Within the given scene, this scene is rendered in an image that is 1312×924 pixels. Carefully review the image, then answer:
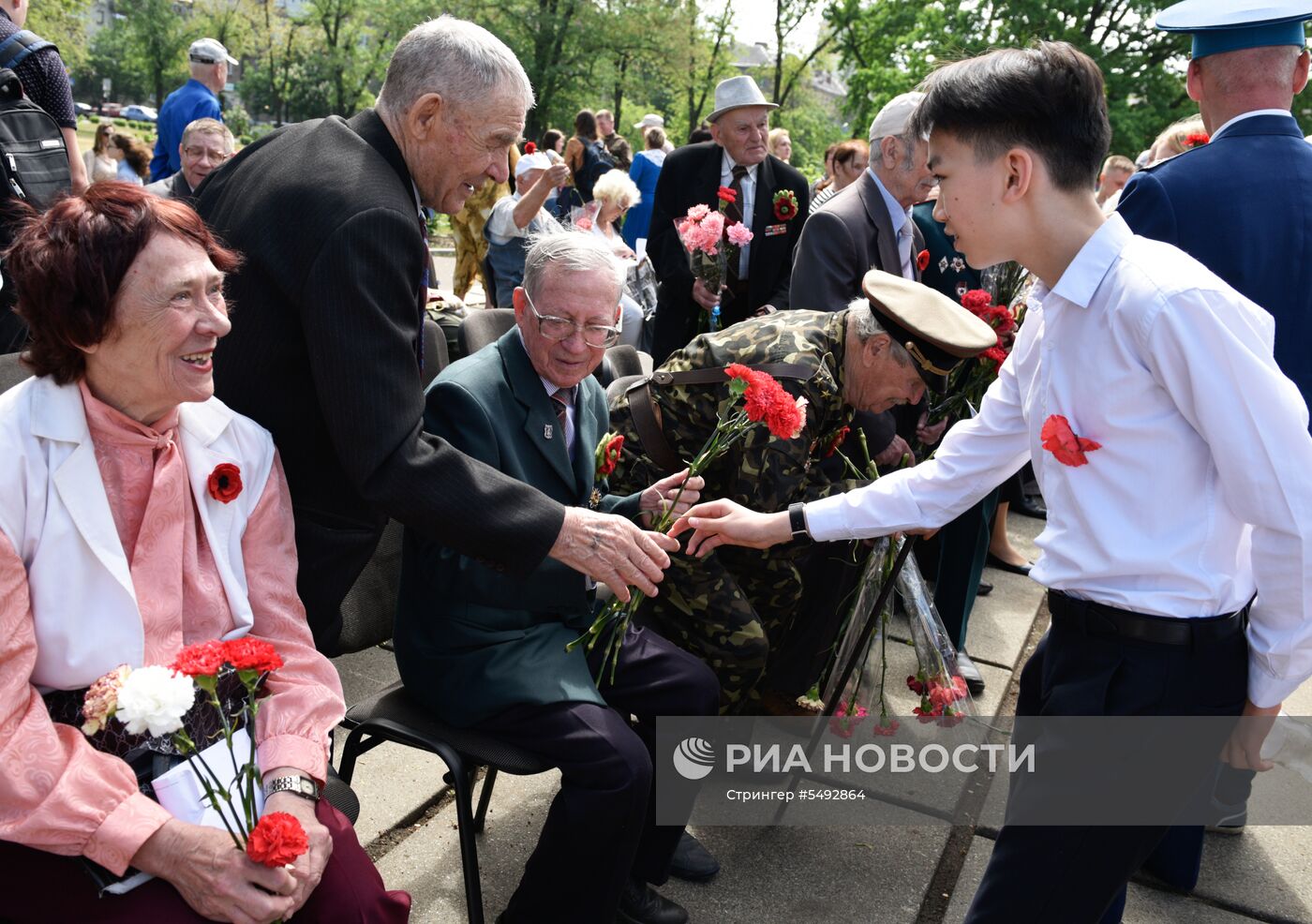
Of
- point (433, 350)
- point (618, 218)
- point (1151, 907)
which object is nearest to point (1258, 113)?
point (1151, 907)

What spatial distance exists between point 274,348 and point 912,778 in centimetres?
252

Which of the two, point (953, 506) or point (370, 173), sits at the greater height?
point (370, 173)

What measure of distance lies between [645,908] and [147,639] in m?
1.44

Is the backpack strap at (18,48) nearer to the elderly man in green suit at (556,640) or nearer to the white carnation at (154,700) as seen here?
the elderly man in green suit at (556,640)

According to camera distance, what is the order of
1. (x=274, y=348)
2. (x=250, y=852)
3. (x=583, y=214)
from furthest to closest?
(x=583, y=214)
(x=274, y=348)
(x=250, y=852)

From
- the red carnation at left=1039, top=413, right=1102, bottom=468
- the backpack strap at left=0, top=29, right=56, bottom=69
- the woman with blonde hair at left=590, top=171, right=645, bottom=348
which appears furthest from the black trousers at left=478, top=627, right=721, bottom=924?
the woman with blonde hair at left=590, top=171, right=645, bottom=348

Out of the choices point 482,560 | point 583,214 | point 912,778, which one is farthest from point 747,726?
point 583,214

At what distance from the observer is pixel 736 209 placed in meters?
5.55

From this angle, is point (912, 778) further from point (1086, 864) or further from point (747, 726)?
point (1086, 864)

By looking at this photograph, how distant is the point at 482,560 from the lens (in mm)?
2100

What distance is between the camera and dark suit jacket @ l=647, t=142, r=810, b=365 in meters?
5.51

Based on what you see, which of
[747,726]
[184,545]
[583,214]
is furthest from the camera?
[583,214]

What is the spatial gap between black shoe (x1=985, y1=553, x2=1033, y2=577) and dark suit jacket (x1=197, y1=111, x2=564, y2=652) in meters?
4.14

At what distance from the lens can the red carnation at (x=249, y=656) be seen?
58.7 inches
